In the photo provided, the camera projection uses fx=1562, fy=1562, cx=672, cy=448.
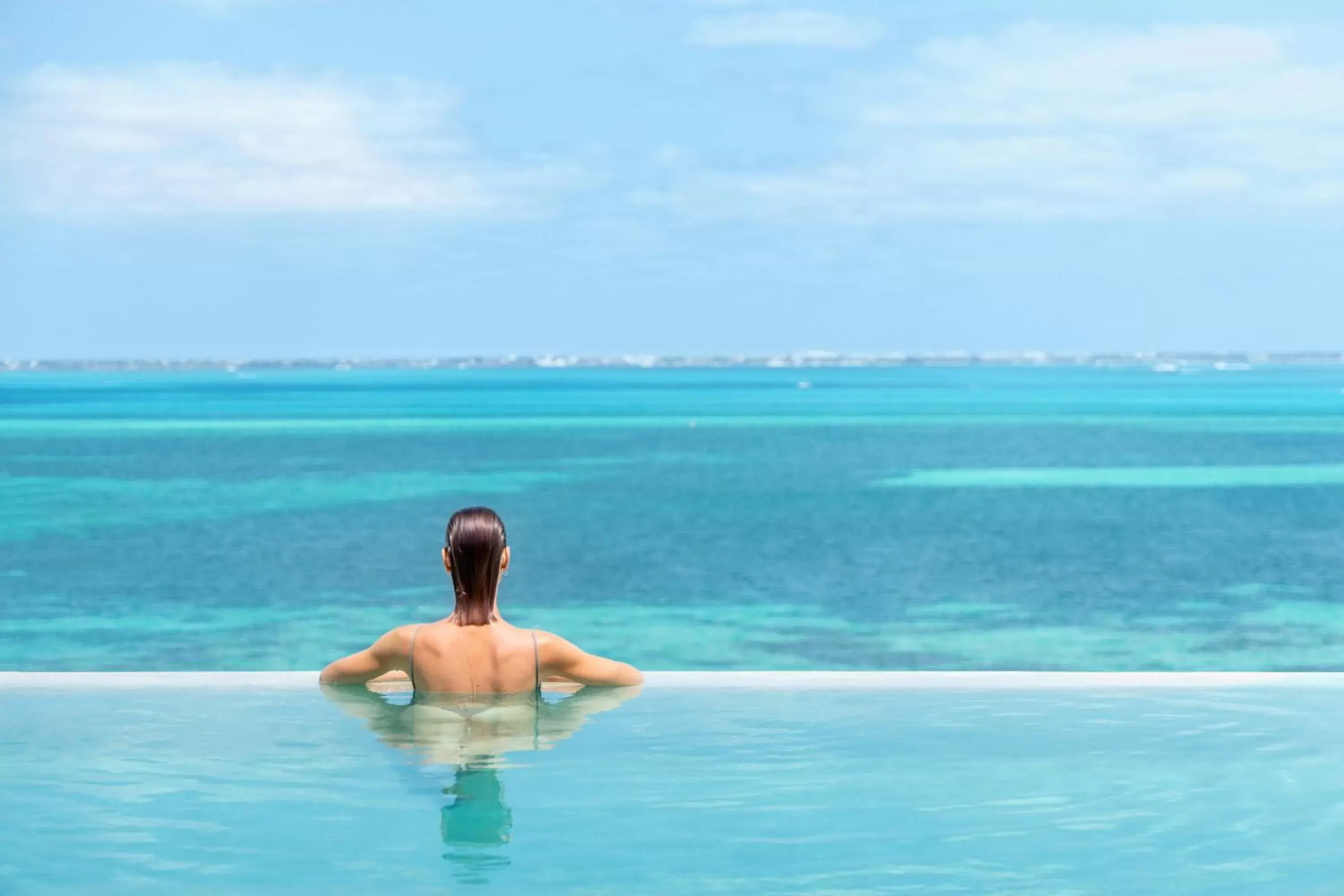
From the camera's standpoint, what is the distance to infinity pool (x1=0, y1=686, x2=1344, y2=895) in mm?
3795

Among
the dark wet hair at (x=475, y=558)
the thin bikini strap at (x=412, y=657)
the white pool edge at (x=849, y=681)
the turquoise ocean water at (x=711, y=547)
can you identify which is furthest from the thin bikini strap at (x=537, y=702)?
the turquoise ocean water at (x=711, y=547)

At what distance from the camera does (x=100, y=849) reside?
13.0 ft

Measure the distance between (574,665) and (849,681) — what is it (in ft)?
4.11

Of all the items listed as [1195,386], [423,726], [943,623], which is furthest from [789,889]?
[1195,386]

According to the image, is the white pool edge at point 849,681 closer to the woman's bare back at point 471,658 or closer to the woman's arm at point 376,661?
the woman's arm at point 376,661

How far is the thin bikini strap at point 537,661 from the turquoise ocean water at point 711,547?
8.42m

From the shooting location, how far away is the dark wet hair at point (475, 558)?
13.9 feet

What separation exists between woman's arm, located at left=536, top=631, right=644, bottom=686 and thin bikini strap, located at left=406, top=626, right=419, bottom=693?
368 millimetres

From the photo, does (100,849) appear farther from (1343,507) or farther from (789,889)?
(1343,507)

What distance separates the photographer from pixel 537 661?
15.5 ft

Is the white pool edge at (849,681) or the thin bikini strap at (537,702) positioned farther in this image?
the white pool edge at (849,681)

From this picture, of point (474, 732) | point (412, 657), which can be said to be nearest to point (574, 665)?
point (474, 732)

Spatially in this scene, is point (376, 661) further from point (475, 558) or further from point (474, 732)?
point (475, 558)

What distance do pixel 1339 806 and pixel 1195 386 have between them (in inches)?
6539
